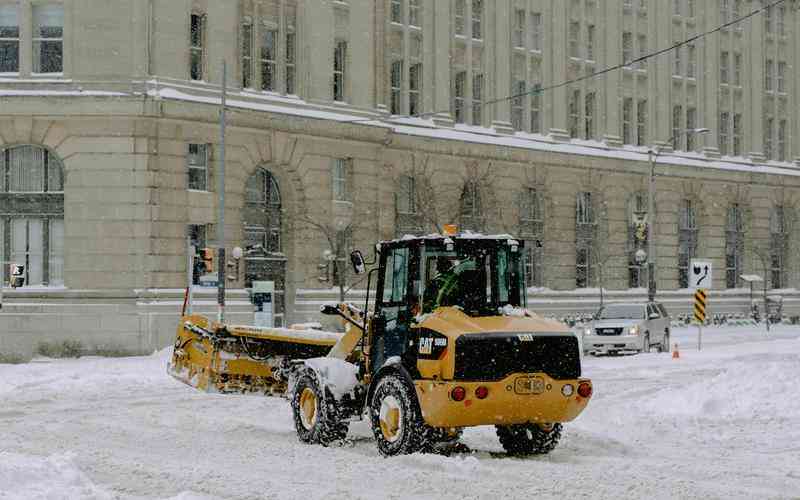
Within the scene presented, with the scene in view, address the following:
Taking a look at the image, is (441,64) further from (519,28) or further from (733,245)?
(733,245)

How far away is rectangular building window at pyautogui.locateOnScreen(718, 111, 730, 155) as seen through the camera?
69375 mm

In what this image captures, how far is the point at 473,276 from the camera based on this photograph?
15852 millimetres

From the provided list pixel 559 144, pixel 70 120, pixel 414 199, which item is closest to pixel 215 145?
pixel 70 120

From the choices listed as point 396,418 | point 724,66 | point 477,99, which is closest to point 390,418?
point 396,418

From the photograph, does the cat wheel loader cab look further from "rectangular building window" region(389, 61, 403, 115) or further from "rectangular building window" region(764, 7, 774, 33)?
"rectangular building window" region(764, 7, 774, 33)

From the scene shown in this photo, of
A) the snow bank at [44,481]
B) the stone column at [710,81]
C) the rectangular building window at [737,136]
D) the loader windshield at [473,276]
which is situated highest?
the stone column at [710,81]

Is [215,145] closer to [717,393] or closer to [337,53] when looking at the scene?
[337,53]

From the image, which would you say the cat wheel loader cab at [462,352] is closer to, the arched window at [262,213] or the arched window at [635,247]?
the arched window at [262,213]

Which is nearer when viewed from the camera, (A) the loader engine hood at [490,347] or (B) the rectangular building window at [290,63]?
(A) the loader engine hood at [490,347]

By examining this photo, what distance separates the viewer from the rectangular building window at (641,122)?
64.8 m

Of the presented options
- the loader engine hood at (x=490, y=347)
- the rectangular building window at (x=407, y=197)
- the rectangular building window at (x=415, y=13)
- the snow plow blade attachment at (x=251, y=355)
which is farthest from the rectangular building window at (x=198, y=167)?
the loader engine hood at (x=490, y=347)

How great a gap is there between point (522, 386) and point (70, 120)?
30.4m

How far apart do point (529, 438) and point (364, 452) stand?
1.97m

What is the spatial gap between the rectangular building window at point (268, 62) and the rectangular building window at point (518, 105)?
47.3 ft
